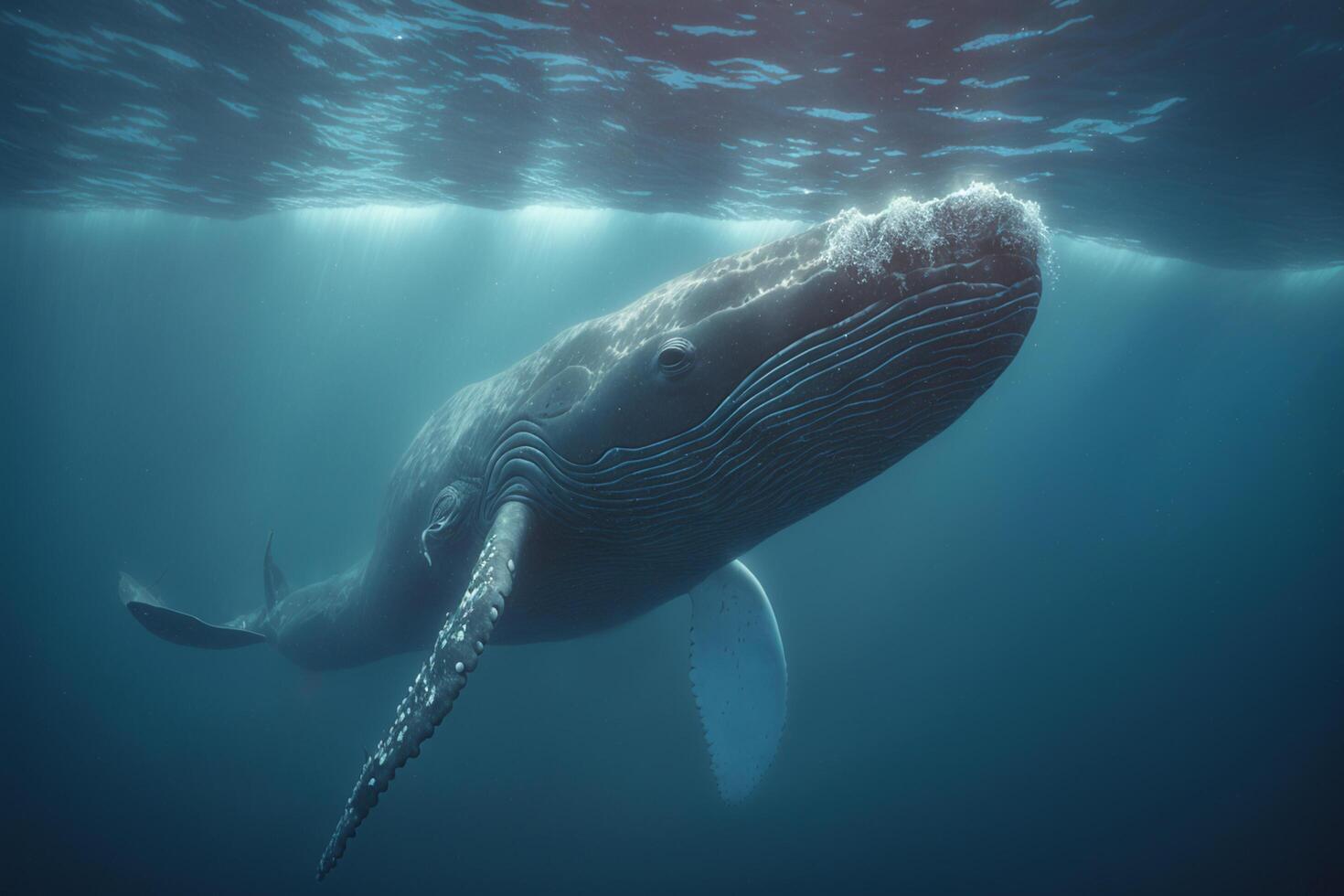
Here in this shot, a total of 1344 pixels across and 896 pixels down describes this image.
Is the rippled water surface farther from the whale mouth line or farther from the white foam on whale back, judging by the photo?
the whale mouth line

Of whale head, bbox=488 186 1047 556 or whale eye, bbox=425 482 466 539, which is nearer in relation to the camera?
whale head, bbox=488 186 1047 556

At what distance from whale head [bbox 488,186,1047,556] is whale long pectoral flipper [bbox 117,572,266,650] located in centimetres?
906

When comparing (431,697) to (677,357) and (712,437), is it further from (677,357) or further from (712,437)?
(677,357)

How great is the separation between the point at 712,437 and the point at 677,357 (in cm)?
58

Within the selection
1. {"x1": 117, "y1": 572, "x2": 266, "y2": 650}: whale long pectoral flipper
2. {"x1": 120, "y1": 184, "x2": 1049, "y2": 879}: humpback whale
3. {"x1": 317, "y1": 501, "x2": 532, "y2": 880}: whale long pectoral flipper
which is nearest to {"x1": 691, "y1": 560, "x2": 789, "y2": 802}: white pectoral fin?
{"x1": 120, "y1": 184, "x2": 1049, "y2": 879}: humpback whale

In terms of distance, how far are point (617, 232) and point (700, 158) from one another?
21.3 metres

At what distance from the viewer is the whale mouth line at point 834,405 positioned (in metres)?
3.12

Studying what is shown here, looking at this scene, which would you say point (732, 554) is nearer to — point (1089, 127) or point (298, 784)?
point (298, 784)

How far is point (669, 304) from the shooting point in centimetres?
470

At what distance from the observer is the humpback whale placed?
318cm

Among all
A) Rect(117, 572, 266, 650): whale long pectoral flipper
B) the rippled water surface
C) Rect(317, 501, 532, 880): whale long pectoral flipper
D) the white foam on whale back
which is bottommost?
Rect(117, 572, 266, 650): whale long pectoral flipper

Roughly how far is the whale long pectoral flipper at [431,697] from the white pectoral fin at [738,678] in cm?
349

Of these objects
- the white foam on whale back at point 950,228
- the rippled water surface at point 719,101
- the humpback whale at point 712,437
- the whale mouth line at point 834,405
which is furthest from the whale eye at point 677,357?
the rippled water surface at point 719,101

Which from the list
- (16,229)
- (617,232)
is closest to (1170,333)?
(617,232)
